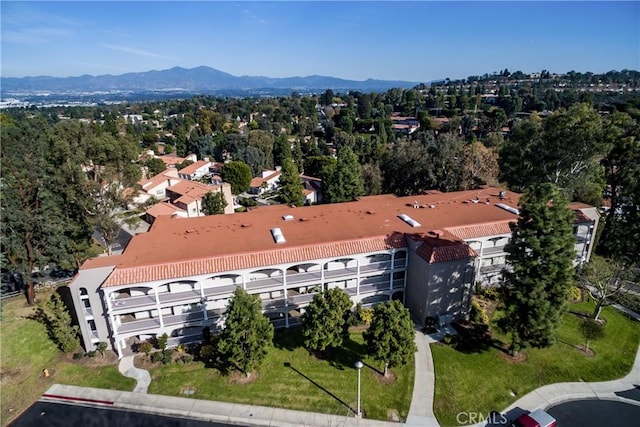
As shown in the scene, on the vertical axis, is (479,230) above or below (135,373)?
above

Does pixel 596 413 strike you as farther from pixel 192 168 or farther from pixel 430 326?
pixel 192 168

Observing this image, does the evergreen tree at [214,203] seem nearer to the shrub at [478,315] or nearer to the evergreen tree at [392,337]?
the evergreen tree at [392,337]

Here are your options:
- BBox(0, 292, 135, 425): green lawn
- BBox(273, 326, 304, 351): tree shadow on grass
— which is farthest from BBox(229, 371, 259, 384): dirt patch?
BBox(0, 292, 135, 425): green lawn

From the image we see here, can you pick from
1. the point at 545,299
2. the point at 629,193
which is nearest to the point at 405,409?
the point at 545,299

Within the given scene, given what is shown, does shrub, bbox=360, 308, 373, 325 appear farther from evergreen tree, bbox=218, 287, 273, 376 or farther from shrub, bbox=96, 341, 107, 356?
shrub, bbox=96, 341, 107, 356

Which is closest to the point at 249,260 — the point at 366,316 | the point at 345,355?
the point at 345,355

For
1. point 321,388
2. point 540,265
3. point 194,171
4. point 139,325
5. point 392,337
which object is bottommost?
point 194,171
